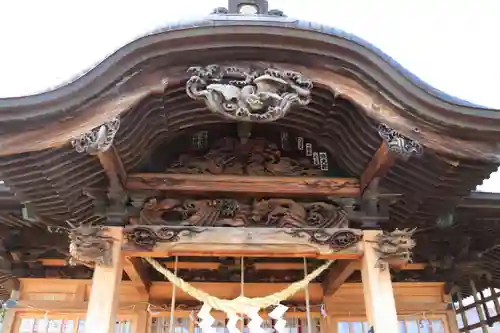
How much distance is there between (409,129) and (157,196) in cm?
258

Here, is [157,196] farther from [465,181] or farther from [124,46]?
[465,181]

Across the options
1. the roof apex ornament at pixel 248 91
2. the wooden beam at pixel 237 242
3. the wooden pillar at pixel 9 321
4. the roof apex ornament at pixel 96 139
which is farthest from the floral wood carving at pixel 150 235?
the wooden pillar at pixel 9 321

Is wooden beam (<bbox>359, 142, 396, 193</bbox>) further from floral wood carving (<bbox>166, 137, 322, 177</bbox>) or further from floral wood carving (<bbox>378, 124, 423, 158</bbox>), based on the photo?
floral wood carving (<bbox>166, 137, 322, 177</bbox>)

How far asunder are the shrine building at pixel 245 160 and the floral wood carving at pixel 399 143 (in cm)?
A: 1

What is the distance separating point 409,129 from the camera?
4207 millimetres

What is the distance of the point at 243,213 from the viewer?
484 centimetres

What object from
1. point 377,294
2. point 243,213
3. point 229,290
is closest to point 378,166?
point 377,294

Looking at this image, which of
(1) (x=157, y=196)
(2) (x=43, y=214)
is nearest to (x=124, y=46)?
(1) (x=157, y=196)

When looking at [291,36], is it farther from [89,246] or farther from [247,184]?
[89,246]

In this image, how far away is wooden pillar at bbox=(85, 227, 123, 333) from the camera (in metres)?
4.08

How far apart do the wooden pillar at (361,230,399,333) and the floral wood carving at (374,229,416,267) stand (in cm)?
8

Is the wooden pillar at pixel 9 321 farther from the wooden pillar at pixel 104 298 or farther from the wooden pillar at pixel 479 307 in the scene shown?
the wooden pillar at pixel 479 307

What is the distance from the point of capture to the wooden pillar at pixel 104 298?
4078mm

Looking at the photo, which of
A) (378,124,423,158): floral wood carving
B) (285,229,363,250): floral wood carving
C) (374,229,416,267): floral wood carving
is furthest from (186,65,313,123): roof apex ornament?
(374,229,416,267): floral wood carving
